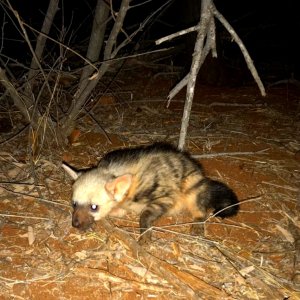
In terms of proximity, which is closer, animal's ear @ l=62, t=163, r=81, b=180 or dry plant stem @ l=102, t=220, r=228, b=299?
dry plant stem @ l=102, t=220, r=228, b=299

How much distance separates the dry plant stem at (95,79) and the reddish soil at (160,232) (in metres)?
0.42

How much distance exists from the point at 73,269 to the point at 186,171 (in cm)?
189

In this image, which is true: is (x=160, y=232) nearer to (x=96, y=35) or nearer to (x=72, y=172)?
(x=72, y=172)

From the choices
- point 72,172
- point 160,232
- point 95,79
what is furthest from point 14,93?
point 160,232

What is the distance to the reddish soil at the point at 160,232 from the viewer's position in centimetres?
358

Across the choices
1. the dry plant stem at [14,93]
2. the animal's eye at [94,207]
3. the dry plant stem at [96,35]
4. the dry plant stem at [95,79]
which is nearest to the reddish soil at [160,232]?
the animal's eye at [94,207]

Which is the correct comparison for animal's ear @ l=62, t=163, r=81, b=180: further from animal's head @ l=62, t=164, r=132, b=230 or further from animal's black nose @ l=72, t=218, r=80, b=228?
animal's black nose @ l=72, t=218, r=80, b=228

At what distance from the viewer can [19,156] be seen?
5.65m

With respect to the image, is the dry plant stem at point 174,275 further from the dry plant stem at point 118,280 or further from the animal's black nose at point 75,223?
the animal's black nose at point 75,223

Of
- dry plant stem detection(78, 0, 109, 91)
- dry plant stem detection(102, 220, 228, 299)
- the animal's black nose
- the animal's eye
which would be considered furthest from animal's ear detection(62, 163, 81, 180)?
dry plant stem detection(78, 0, 109, 91)

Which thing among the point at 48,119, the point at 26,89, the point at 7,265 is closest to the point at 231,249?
the point at 7,265

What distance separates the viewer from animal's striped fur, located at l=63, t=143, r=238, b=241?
4.38 metres

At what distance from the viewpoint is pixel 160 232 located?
14.2 feet

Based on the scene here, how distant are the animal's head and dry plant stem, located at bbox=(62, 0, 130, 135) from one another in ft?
4.73
